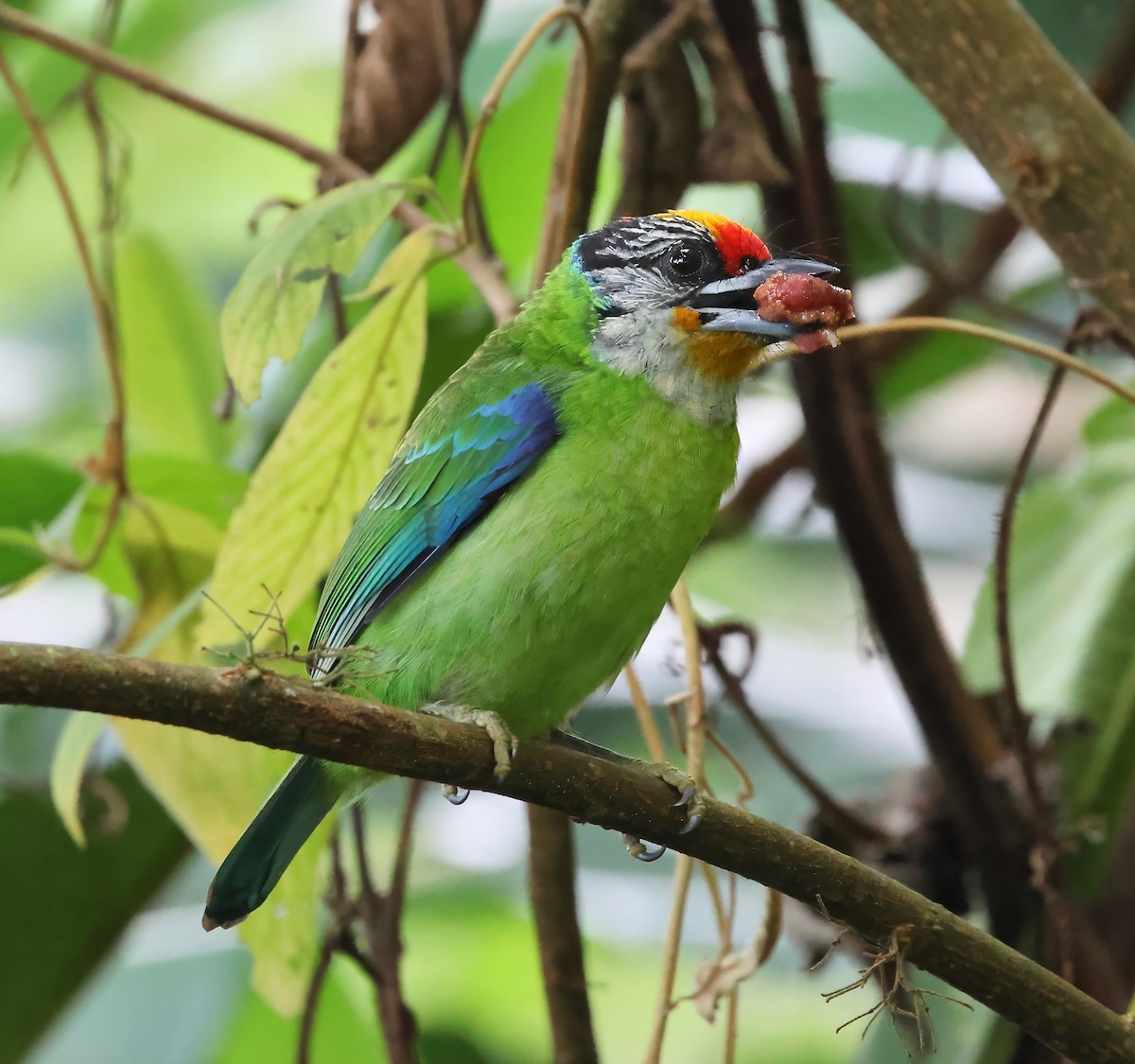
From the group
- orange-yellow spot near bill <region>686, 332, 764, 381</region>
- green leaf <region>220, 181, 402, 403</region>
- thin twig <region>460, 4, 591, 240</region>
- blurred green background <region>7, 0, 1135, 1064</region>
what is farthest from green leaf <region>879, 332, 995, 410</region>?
green leaf <region>220, 181, 402, 403</region>

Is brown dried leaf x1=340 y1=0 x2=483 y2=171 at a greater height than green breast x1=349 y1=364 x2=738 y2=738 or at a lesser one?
greater

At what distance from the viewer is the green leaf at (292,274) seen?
1949 millimetres

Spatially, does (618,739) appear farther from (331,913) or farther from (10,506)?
(10,506)

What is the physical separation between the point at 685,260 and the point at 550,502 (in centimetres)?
50

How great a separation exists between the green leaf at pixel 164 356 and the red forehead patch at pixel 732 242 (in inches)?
51.0

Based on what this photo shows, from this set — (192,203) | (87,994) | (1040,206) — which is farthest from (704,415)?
(192,203)

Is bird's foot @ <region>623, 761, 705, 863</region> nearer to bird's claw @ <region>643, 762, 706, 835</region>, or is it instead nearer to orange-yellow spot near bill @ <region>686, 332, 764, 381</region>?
bird's claw @ <region>643, 762, 706, 835</region>

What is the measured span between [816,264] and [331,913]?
4.35 feet

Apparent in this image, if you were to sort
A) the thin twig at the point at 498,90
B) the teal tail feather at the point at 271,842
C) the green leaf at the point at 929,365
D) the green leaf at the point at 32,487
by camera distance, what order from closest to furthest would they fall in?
1. the teal tail feather at the point at 271,842
2. the thin twig at the point at 498,90
3. the green leaf at the point at 32,487
4. the green leaf at the point at 929,365

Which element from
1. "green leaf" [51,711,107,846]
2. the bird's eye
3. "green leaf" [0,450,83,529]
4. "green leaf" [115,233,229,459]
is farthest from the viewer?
"green leaf" [115,233,229,459]

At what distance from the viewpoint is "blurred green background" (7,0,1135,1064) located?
272cm

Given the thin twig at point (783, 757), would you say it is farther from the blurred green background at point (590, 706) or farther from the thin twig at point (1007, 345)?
the thin twig at point (1007, 345)

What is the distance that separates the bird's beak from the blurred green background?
22.6 inches

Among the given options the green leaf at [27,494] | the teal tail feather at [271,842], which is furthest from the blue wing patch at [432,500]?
the green leaf at [27,494]
